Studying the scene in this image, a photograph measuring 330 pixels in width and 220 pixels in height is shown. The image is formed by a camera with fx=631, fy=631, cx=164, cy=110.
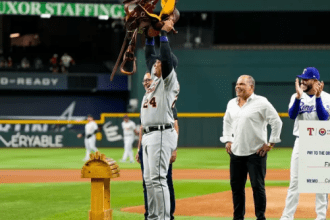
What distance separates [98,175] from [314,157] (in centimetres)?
248

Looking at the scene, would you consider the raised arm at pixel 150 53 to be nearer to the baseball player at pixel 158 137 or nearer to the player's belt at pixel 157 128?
the baseball player at pixel 158 137

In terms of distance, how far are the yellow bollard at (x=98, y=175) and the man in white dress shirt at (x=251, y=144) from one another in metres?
1.76

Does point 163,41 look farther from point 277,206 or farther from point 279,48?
point 279,48

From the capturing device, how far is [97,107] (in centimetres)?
4041

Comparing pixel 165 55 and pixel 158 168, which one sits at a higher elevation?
pixel 165 55

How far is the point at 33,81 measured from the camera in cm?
3797

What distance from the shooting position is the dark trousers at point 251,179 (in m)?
8.15

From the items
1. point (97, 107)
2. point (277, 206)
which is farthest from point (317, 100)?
point (97, 107)

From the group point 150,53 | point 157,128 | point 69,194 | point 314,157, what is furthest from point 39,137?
point 314,157

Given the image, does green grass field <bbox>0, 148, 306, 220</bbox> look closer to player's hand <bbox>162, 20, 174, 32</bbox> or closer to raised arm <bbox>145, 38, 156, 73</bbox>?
raised arm <bbox>145, 38, 156, 73</bbox>

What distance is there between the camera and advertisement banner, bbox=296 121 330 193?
643 centimetres

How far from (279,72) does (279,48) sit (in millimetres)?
1552

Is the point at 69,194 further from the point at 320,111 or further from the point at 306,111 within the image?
the point at 320,111

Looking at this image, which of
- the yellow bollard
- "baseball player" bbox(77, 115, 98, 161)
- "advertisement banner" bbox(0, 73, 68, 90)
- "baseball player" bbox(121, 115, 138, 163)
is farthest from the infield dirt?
"advertisement banner" bbox(0, 73, 68, 90)
